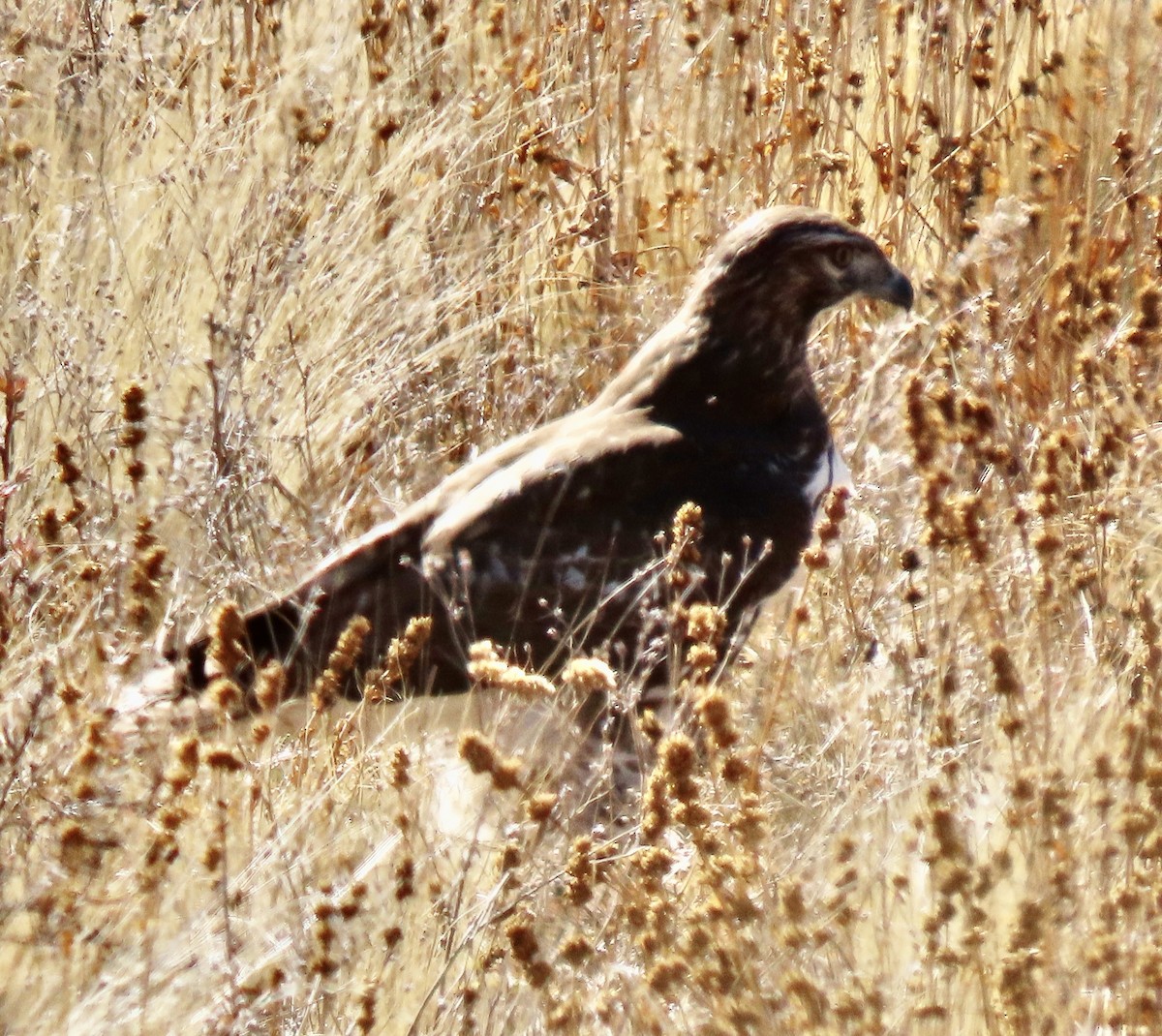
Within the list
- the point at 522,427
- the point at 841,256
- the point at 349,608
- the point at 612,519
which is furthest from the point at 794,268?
the point at 349,608

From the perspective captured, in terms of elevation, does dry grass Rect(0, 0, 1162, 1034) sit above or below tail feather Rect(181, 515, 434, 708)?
above

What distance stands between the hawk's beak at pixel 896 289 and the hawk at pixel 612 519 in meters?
0.15

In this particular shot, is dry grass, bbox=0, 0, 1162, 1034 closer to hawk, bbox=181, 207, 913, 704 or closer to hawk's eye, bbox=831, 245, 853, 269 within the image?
hawk, bbox=181, 207, 913, 704

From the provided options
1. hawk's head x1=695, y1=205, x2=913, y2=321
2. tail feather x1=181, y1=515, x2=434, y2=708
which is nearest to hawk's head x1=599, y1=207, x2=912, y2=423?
hawk's head x1=695, y1=205, x2=913, y2=321

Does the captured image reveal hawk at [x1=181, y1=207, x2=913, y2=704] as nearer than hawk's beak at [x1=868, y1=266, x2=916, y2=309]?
Yes

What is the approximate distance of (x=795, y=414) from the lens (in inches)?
152

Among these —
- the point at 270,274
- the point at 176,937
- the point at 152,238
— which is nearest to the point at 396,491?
the point at 270,274

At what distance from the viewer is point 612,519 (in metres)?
3.58

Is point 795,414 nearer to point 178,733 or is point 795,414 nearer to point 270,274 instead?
point 270,274

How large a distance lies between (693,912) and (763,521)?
4.69 ft

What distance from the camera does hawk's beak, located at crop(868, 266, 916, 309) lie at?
3943 millimetres

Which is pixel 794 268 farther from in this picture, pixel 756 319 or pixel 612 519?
pixel 612 519

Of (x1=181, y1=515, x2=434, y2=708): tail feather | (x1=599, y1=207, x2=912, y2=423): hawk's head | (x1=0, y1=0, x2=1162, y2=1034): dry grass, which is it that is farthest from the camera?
(x1=599, y1=207, x2=912, y2=423): hawk's head

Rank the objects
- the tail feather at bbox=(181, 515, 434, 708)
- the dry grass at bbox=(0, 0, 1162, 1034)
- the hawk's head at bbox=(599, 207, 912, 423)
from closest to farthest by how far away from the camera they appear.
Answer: the dry grass at bbox=(0, 0, 1162, 1034) < the tail feather at bbox=(181, 515, 434, 708) < the hawk's head at bbox=(599, 207, 912, 423)
